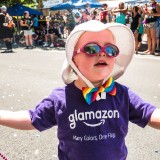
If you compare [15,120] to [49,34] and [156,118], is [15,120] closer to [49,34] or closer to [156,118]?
[156,118]

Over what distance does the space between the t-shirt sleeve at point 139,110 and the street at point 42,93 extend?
1750 mm

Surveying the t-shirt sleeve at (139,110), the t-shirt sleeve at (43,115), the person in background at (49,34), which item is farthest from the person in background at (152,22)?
the t-shirt sleeve at (43,115)

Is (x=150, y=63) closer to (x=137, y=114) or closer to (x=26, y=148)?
(x=26, y=148)

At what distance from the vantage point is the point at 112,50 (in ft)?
5.32

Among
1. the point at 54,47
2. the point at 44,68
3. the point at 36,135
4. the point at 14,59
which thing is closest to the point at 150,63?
the point at 44,68

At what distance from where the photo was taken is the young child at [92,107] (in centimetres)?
161

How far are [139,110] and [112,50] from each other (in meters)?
0.34

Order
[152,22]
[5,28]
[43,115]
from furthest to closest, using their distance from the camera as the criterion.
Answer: [5,28] < [152,22] < [43,115]

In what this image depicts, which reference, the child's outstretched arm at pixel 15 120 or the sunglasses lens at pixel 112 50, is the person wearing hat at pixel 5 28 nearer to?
the child's outstretched arm at pixel 15 120

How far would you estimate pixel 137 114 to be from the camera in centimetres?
169

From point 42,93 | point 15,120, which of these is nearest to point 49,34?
A: point 42,93

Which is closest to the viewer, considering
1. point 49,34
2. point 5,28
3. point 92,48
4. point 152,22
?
point 92,48

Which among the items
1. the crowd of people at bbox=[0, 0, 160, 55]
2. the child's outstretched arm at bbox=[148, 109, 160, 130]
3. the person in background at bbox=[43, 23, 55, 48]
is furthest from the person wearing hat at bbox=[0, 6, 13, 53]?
the child's outstretched arm at bbox=[148, 109, 160, 130]

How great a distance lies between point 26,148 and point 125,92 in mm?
2159
